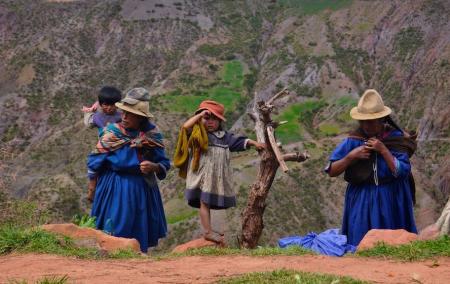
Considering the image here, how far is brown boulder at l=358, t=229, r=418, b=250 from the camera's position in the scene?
5.14m

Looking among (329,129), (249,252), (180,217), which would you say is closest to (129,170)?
(249,252)

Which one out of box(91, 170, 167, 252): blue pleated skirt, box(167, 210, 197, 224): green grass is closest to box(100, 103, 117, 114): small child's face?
box(91, 170, 167, 252): blue pleated skirt

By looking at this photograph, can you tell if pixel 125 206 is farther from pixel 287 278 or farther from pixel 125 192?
pixel 287 278

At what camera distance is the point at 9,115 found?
49.0 m

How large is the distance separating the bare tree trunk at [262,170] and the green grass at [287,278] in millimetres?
2233

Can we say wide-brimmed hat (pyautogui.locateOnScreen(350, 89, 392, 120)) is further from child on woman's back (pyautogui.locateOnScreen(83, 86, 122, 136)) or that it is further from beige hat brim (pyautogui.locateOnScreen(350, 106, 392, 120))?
child on woman's back (pyautogui.locateOnScreen(83, 86, 122, 136))

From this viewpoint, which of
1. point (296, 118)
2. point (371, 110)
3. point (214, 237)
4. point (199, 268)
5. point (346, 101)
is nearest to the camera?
point (199, 268)

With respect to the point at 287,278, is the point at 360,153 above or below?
above

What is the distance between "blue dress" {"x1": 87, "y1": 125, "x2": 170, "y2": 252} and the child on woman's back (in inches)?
19.2

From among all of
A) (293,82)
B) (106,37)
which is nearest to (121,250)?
(293,82)

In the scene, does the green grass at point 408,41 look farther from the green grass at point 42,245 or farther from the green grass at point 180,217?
the green grass at point 42,245

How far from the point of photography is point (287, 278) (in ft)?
12.7

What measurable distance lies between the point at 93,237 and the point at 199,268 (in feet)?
4.08

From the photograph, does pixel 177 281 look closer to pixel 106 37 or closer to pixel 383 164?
pixel 383 164
